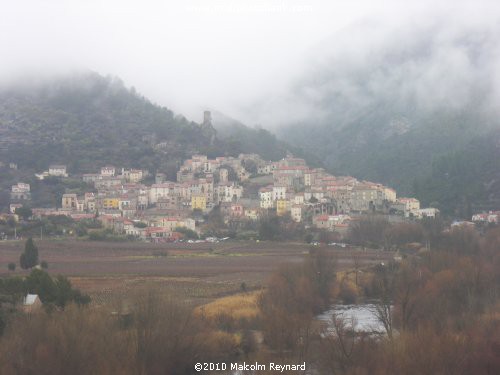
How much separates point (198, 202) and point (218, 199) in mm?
2648

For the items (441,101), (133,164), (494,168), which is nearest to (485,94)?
(441,101)

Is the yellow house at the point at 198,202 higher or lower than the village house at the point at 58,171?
lower

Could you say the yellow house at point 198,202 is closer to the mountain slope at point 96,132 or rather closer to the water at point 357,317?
the mountain slope at point 96,132

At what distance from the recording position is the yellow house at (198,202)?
317 ft

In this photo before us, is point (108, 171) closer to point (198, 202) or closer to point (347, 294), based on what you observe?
point (198, 202)

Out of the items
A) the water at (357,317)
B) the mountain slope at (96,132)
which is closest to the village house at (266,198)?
the mountain slope at (96,132)

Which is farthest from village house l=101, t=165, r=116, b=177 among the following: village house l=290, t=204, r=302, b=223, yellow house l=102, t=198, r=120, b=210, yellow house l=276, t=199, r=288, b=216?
village house l=290, t=204, r=302, b=223

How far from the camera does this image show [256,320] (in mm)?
34656

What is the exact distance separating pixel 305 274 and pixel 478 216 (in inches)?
1863

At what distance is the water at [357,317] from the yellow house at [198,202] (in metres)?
51.1

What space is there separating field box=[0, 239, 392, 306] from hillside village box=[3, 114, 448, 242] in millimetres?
8991

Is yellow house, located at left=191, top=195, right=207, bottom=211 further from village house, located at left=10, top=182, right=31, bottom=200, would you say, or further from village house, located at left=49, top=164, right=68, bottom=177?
village house, located at left=49, top=164, right=68, bottom=177

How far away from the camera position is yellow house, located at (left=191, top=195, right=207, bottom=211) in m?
96.8

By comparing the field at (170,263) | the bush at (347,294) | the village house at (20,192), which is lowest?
the bush at (347,294)
